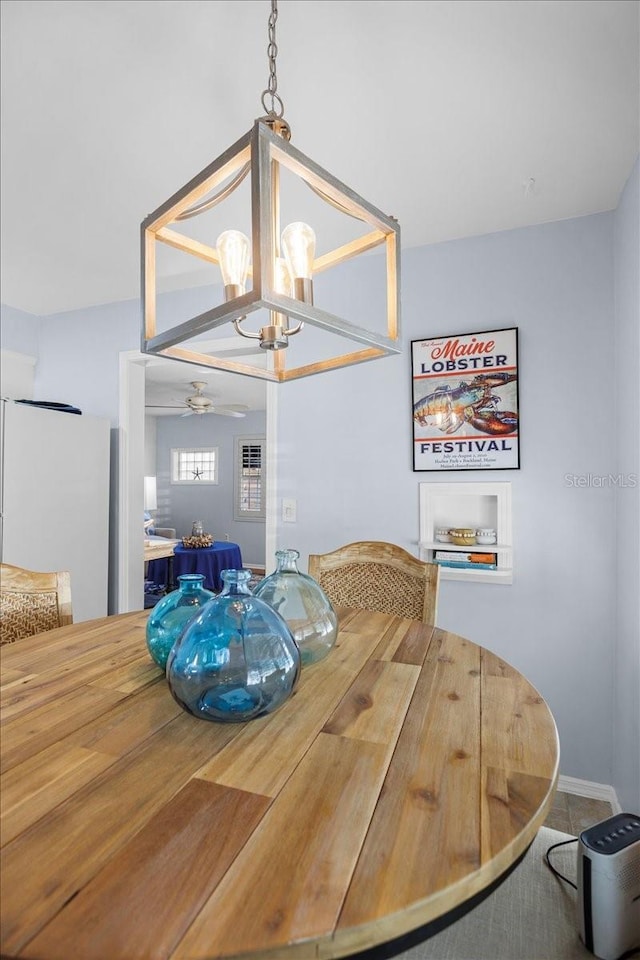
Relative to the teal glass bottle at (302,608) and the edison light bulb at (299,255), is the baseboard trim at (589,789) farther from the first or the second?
the edison light bulb at (299,255)

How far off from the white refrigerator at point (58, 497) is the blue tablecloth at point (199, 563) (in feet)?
7.98

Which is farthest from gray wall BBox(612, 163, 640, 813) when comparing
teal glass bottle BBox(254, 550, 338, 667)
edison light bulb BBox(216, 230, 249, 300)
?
edison light bulb BBox(216, 230, 249, 300)

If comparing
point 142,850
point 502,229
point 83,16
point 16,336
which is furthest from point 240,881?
point 16,336

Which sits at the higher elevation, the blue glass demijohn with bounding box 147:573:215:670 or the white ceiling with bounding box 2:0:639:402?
the white ceiling with bounding box 2:0:639:402

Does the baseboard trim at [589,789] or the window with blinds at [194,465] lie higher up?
the window with blinds at [194,465]

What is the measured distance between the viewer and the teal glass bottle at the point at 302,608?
3.68 feet

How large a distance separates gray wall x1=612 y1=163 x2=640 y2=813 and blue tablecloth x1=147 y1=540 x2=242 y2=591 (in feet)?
13.2

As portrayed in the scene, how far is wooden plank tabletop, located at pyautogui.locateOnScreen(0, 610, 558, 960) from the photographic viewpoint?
18.0 inches

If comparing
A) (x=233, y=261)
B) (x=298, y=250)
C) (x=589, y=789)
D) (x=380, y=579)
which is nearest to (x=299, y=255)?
(x=298, y=250)

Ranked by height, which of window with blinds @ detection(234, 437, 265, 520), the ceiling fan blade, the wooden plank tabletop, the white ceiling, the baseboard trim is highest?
the white ceiling

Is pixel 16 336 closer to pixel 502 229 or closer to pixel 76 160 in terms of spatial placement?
pixel 76 160

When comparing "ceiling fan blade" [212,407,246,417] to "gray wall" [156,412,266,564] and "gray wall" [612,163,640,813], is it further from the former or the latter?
"gray wall" [612,163,640,813]

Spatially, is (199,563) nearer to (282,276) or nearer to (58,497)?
(58,497)

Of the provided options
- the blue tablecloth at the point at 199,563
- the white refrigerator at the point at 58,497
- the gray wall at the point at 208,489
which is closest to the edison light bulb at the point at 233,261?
the white refrigerator at the point at 58,497
